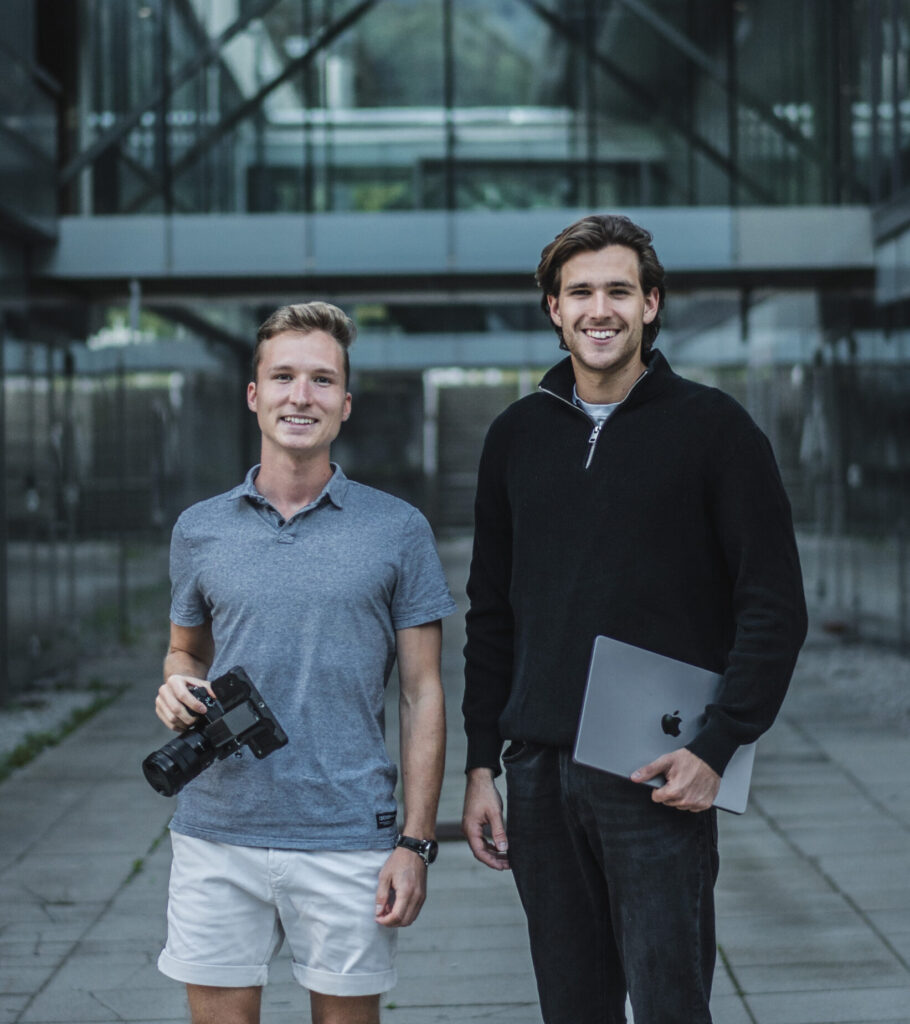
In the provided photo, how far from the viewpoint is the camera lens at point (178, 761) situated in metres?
2.28

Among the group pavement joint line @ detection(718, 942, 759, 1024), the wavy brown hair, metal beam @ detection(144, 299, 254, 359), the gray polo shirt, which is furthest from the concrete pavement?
metal beam @ detection(144, 299, 254, 359)

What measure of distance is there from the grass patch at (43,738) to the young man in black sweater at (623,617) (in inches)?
215

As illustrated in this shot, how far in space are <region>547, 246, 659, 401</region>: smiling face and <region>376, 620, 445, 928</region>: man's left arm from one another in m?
0.51

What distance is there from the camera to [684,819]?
2.41m

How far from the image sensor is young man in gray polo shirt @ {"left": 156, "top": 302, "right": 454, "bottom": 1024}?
2.41 metres

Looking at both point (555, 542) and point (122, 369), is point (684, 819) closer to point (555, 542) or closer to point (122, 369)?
point (555, 542)

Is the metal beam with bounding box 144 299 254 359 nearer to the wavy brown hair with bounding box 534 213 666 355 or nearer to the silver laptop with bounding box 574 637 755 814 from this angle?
the wavy brown hair with bounding box 534 213 666 355

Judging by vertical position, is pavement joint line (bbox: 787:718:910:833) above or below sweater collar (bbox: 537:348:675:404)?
below

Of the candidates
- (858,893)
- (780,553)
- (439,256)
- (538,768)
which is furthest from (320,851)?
(439,256)

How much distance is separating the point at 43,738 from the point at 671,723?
6.71 metres

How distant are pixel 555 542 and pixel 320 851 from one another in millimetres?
630

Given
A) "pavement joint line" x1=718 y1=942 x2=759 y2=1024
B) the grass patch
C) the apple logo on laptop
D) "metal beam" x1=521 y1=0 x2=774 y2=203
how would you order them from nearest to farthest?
the apple logo on laptop → "pavement joint line" x1=718 y1=942 x2=759 y2=1024 → the grass patch → "metal beam" x1=521 y1=0 x2=774 y2=203

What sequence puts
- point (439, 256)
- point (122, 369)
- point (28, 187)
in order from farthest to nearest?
1. point (122, 369)
2. point (439, 256)
3. point (28, 187)

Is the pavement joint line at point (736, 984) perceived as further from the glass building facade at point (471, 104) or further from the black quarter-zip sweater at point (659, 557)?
the glass building facade at point (471, 104)
